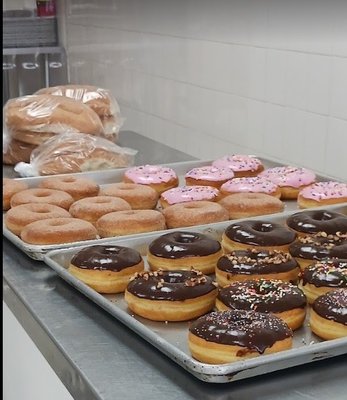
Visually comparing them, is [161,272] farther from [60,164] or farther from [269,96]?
[269,96]

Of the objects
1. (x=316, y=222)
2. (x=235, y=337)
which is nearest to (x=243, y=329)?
(x=235, y=337)

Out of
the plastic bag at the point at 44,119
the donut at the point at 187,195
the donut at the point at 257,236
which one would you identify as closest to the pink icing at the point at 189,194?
the donut at the point at 187,195

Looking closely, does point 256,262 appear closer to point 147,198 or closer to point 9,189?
point 147,198

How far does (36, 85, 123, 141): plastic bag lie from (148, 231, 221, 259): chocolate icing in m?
0.93

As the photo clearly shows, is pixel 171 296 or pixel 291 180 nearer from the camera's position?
pixel 171 296

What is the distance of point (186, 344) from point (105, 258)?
22 cm

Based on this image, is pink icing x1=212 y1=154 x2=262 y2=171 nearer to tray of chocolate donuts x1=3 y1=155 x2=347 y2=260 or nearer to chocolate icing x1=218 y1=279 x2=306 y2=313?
tray of chocolate donuts x1=3 y1=155 x2=347 y2=260

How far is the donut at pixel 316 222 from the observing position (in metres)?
1.21

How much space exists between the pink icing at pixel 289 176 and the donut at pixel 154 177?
196mm

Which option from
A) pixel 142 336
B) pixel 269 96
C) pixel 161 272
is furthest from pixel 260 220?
pixel 269 96

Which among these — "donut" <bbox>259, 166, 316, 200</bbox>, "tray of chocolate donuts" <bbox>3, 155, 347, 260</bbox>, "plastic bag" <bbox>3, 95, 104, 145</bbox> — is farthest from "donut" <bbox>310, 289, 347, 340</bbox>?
"plastic bag" <bbox>3, 95, 104, 145</bbox>

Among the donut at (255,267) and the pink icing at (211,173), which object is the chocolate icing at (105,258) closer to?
the donut at (255,267)

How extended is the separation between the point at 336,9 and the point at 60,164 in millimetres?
688

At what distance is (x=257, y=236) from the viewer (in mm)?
Result: 1158
